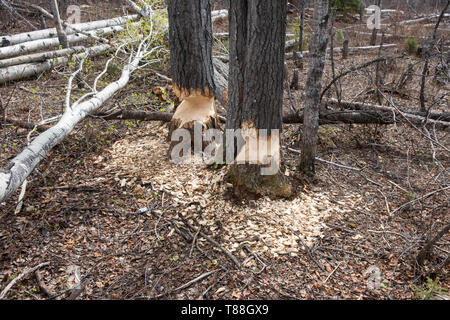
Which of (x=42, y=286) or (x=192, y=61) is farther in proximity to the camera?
(x=192, y=61)

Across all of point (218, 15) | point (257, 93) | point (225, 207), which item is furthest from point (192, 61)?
point (218, 15)

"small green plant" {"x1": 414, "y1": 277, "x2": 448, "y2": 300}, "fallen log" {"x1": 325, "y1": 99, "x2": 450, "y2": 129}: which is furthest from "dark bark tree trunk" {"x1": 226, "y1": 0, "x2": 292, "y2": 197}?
"fallen log" {"x1": 325, "y1": 99, "x2": 450, "y2": 129}

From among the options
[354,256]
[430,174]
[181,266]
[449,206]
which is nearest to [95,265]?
[181,266]

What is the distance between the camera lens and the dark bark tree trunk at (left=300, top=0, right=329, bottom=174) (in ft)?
9.95

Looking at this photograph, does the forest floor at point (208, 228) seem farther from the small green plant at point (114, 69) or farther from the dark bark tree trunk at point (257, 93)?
the small green plant at point (114, 69)

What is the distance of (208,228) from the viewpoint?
121 inches

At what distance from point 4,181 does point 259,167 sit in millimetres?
2357

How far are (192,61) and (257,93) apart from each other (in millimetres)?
1421

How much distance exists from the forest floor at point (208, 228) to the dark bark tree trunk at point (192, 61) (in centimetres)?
69

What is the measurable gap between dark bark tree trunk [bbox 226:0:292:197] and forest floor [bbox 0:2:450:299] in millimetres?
269

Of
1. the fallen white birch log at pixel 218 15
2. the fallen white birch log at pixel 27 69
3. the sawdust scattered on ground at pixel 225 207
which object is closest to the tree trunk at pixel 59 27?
the fallen white birch log at pixel 27 69

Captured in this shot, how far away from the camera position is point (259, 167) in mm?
3334

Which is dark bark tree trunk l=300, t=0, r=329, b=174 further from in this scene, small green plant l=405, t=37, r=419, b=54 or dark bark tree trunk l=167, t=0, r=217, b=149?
small green plant l=405, t=37, r=419, b=54

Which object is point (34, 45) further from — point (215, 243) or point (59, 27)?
point (215, 243)
